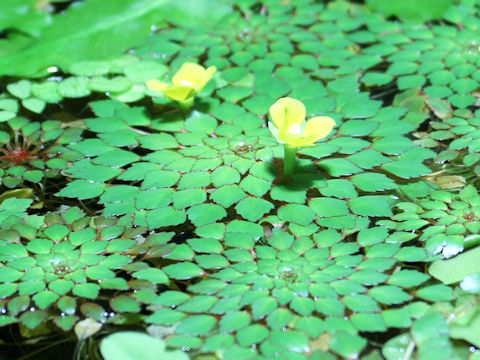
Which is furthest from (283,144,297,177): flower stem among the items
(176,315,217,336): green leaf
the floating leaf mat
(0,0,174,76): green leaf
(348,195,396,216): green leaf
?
(0,0,174,76): green leaf

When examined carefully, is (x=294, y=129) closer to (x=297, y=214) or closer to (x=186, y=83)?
(x=297, y=214)

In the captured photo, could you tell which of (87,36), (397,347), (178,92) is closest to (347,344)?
(397,347)

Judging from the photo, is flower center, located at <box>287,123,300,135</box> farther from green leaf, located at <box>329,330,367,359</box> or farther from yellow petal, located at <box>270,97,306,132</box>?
green leaf, located at <box>329,330,367,359</box>

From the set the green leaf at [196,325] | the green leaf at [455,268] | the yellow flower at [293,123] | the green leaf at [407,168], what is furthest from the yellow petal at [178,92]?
the green leaf at [455,268]

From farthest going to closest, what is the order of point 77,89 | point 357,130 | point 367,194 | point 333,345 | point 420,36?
point 420,36
point 77,89
point 357,130
point 367,194
point 333,345

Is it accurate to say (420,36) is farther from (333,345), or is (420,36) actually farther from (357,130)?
(333,345)

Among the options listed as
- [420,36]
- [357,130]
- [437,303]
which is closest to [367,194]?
[357,130]
